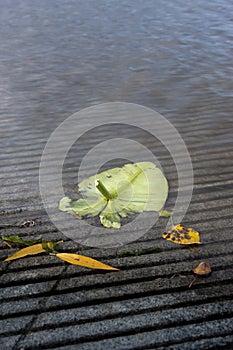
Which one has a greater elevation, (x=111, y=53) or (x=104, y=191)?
(x=104, y=191)

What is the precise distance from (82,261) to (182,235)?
1.14 feet

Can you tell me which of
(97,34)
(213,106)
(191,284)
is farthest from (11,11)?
(191,284)

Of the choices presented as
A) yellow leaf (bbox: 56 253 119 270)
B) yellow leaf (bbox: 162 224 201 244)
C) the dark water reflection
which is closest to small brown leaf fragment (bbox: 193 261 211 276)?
yellow leaf (bbox: 162 224 201 244)

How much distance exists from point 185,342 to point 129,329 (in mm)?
142

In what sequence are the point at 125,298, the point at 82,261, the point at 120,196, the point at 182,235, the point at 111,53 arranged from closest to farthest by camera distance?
the point at 125,298, the point at 82,261, the point at 182,235, the point at 120,196, the point at 111,53

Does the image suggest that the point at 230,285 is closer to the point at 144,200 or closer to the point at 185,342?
the point at 185,342

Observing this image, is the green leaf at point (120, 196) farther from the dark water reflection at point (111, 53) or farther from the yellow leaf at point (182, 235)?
the dark water reflection at point (111, 53)

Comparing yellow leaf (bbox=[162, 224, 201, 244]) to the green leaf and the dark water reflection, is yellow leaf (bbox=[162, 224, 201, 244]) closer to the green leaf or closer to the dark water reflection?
the green leaf

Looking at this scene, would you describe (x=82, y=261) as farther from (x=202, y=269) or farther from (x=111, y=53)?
(x=111, y=53)

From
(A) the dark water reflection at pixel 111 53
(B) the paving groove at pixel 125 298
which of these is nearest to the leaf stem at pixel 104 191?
(B) the paving groove at pixel 125 298

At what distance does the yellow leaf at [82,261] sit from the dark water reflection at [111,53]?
1.35m

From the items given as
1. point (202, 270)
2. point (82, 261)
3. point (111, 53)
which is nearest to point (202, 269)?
point (202, 270)

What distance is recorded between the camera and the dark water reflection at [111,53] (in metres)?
2.82

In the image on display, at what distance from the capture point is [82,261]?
1352mm
